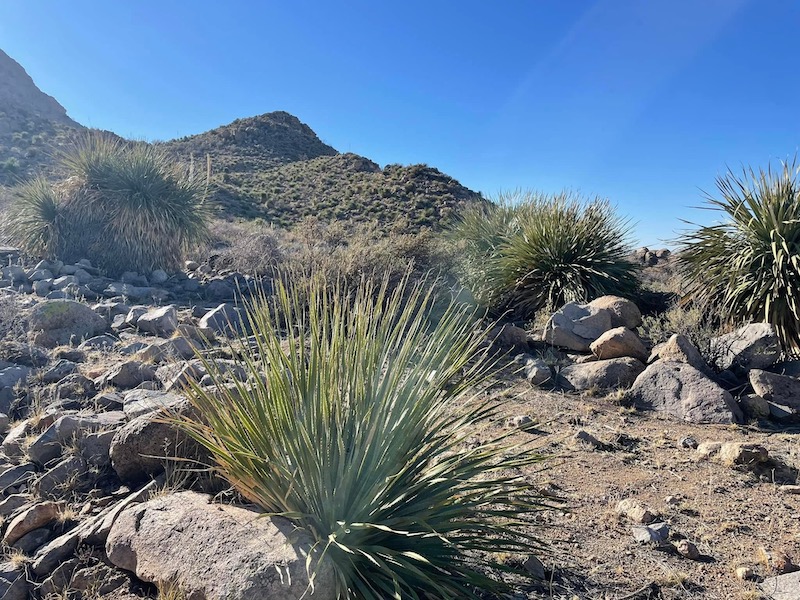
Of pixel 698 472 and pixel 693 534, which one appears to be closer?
pixel 693 534

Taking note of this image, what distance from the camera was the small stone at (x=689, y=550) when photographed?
3.13 m

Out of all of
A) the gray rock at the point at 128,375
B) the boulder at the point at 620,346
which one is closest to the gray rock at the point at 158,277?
the gray rock at the point at 128,375

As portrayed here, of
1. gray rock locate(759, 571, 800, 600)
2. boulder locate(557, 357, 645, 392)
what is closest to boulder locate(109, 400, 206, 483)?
gray rock locate(759, 571, 800, 600)

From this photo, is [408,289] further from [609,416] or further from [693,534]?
[693,534]

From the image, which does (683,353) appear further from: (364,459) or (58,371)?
(58,371)

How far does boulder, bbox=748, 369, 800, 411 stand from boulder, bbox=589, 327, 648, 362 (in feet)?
3.83

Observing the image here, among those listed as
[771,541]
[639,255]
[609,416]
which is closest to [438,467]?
[771,541]

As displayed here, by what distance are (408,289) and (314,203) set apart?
20848 mm

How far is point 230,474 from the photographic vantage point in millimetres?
2660

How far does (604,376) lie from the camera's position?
250 inches

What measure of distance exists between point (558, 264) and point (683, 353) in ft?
10.4

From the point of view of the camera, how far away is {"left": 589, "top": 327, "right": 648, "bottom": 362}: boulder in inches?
263

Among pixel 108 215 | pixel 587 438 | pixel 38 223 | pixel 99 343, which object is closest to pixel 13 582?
pixel 587 438

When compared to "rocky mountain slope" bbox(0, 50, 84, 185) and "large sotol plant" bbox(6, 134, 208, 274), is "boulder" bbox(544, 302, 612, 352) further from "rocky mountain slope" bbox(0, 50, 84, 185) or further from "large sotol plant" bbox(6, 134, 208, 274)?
"rocky mountain slope" bbox(0, 50, 84, 185)
